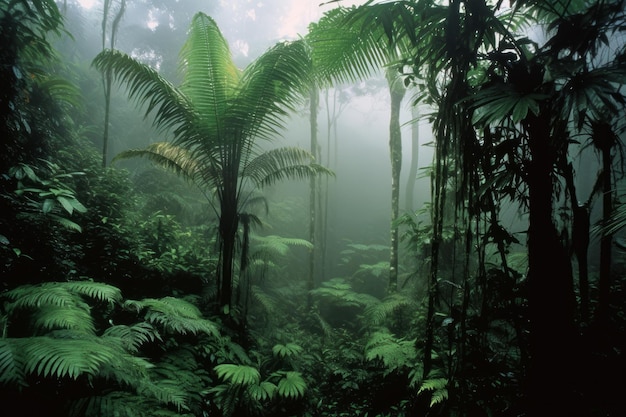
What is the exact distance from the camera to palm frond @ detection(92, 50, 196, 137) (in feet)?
11.4

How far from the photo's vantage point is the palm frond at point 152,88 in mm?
3471

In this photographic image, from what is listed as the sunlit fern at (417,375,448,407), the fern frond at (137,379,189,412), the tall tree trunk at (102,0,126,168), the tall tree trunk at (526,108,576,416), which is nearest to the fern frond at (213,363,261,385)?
the fern frond at (137,379,189,412)

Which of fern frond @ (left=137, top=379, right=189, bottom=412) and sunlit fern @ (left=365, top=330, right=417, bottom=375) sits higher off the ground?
fern frond @ (left=137, top=379, right=189, bottom=412)

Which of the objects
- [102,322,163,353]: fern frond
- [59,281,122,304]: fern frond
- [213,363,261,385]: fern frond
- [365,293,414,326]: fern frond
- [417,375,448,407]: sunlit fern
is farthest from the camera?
[365,293,414,326]: fern frond

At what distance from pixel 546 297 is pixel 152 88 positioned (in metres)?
4.20

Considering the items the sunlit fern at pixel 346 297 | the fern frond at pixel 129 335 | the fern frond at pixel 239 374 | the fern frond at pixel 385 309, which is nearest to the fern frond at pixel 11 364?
the fern frond at pixel 129 335

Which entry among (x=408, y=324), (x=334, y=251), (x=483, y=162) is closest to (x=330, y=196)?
(x=334, y=251)

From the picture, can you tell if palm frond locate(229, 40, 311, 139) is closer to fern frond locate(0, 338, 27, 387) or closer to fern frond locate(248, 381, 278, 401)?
fern frond locate(248, 381, 278, 401)

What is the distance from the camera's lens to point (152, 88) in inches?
144

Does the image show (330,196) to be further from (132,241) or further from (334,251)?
(132,241)

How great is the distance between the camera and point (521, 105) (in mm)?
1468

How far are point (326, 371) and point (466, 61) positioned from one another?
458cm

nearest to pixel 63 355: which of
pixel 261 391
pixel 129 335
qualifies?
pixel 129 335

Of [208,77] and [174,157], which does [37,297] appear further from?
[208,77]
